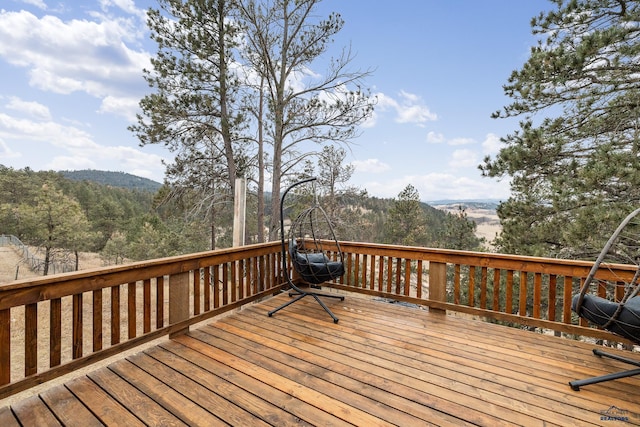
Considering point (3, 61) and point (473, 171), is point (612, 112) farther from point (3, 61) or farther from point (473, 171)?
point (3, 61)

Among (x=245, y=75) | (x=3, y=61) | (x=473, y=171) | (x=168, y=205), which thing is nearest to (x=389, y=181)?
(x=473, y=171)

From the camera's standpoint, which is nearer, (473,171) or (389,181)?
(473,171)

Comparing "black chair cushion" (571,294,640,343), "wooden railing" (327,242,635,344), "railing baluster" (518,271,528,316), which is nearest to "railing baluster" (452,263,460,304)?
"wooden railing" (327,242,635,344)

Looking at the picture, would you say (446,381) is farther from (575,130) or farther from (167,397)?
(575,130)

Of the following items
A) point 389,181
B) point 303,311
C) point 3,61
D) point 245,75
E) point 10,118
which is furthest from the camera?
point 389,181

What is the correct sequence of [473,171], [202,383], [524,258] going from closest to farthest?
1. [202,383]
2. [524,258]
3. [473,171]

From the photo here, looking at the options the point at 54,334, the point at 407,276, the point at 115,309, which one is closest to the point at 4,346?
the point at 54,334

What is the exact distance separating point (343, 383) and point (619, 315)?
5.71ft

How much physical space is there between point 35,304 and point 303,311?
7.38 ft

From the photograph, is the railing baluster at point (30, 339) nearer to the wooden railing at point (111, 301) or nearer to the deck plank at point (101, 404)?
the wooden railing at point (111, 301)

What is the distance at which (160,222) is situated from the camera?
1341 cm

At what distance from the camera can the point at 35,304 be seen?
1.75 m

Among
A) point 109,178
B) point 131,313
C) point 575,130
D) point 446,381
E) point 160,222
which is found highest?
point 109,178

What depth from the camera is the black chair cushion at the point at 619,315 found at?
174 centimetres
